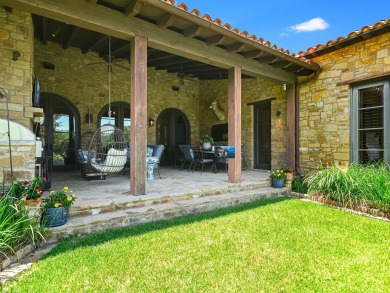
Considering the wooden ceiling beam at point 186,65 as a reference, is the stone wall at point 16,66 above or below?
below

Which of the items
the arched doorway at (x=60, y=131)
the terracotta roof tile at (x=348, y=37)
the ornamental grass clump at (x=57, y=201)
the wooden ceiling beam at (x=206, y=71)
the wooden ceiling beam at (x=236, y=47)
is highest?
the wooden ceiling beam at (x=206, y=71)

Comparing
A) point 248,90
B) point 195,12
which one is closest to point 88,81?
point 195,12

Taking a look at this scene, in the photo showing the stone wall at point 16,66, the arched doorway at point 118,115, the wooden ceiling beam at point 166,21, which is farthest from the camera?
the arched doorway at point 118,115

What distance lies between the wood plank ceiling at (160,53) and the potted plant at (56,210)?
2.71m

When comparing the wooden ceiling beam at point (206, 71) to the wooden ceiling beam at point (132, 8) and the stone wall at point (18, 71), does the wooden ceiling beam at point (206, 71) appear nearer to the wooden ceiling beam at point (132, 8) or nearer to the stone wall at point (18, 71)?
the wooden ceiling beam at point (132, 8)

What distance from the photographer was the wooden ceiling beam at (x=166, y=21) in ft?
11.7

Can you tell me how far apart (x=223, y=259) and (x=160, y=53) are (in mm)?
5920

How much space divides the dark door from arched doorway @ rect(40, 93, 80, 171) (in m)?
5.62

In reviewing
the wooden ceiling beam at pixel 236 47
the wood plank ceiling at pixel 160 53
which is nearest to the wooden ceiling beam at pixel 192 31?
the wood plank ceiling at pixel 160 53

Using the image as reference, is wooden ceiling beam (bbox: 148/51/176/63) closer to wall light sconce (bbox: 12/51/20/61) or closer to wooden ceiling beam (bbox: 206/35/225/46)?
wooden ceiling beam (bbox: 206/35/225/46)

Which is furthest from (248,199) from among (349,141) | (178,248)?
(349,141)

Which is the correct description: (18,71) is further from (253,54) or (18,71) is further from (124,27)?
(253,54)

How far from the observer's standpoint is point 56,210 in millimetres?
2697

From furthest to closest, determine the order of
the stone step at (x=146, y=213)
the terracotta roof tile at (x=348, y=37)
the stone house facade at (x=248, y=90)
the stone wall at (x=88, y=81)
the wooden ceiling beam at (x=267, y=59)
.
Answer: the stone wall at (x=88, y=81)
the wooden ceiling beam at (x=267, y=59)
the terracotta roof tile at (x=348, y=37)
the stone house facade at (x=248, y=90)
the stone step at (x=146, y=213)
